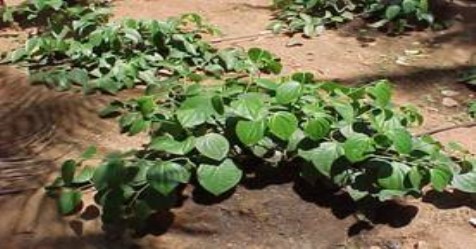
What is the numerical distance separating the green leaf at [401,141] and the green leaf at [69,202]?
3.64 feet

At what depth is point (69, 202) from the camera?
2504mm

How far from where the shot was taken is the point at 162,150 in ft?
8.48

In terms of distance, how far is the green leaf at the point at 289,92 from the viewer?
106 inches

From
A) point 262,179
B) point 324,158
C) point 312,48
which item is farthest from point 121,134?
point 312,48

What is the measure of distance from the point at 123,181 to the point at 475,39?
9.27 feet

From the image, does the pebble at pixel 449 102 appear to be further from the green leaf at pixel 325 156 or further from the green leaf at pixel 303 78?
the green leaf at pixel 325 156

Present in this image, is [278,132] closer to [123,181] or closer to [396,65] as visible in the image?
[123,181]

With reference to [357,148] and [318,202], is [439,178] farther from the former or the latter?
[318,202]

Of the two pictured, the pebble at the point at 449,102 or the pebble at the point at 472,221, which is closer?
the pebble at the point at 472,221

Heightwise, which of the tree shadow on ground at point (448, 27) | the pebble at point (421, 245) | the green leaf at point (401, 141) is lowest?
the tree shadow on ground at point (448, 27)

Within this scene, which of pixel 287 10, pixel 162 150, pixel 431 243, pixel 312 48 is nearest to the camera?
pixel 431 243

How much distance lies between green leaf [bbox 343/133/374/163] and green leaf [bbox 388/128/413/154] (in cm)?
8

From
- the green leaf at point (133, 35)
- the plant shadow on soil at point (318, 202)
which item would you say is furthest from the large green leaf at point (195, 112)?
the green leaf at point (133, 35)

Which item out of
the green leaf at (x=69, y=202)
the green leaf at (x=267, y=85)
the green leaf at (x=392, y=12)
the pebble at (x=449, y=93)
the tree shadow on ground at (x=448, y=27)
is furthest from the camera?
the green leaf at (x=392, y=12)
